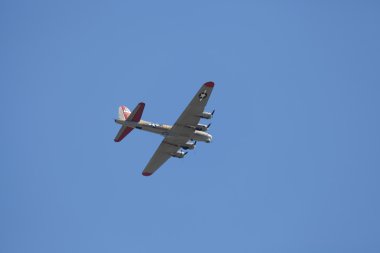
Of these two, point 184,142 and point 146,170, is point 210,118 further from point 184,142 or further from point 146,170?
point 146,170

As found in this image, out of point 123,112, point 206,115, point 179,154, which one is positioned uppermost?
point 206,115

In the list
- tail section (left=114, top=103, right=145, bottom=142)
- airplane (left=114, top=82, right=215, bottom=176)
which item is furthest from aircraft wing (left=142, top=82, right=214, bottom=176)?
tail section (left=114, top=103, right=145, bottom=142)

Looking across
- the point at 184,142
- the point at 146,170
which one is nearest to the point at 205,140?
the point at 184,142

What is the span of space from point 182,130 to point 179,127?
630mm

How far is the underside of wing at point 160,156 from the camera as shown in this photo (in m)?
86.0

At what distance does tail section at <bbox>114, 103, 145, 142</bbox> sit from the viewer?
7938 centimetres

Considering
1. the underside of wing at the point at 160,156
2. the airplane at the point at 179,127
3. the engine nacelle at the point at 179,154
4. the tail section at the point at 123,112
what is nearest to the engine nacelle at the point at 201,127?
the airplane at the point at 179,127

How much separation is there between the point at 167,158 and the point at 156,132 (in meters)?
6.21

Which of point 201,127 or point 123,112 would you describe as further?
point 123,112

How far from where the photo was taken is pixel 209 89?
77.9 meters

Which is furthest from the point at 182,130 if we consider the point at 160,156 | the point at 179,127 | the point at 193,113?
the point at 160,156

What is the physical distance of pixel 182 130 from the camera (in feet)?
269

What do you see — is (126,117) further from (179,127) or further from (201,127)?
(201,127)

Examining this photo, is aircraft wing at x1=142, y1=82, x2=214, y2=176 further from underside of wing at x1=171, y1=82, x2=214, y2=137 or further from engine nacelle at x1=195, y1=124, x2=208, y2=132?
engine nacelle at x1=195, y1=124, x2=208, y2=132
